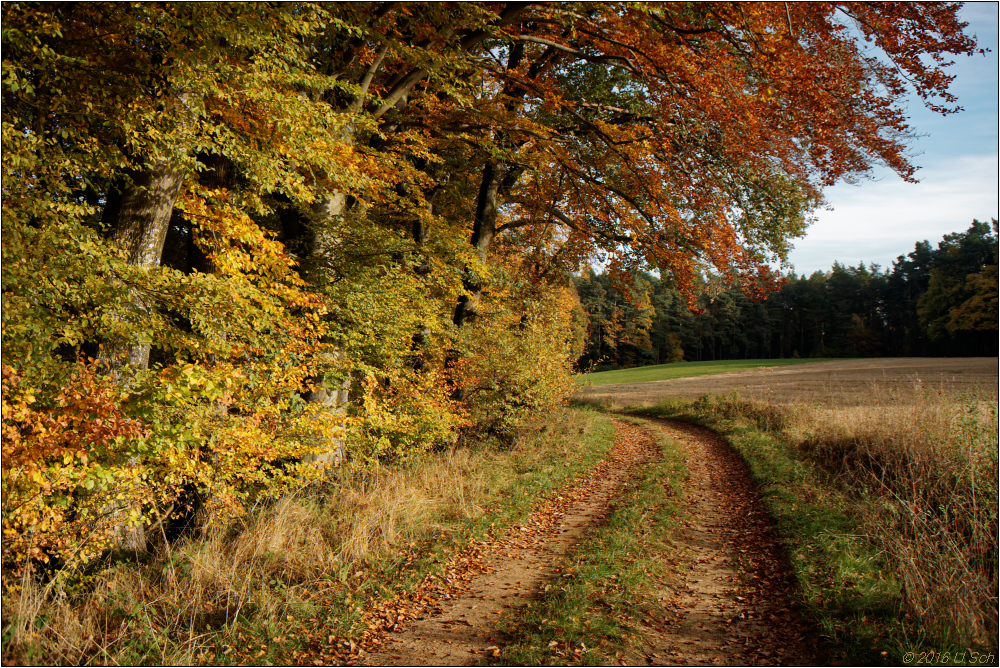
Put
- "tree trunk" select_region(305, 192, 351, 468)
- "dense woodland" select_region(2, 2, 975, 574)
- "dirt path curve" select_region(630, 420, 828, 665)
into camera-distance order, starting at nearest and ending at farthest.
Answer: "dirt path curve" select_region(630, 420, 828, 665) → "dense woodland" select_region(2, 2, 975, 574) → "tree trunk" select_region(305, 192, 351, 468)

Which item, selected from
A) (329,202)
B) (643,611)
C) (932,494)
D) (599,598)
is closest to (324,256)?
(329,202)

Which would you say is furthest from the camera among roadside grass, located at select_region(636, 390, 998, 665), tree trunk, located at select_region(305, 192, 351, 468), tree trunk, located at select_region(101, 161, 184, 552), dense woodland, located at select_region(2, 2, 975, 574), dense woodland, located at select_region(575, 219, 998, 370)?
dense woodland, located at select_region(575, 219, 998, 370)

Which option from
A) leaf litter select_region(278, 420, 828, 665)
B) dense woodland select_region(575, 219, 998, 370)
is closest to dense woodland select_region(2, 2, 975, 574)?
leaf litter select_region(278, 420, 828, 665)

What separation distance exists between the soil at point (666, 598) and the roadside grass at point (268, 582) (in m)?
0.31

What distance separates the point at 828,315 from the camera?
60031 millimetres

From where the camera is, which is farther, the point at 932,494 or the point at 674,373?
the point at 674,373

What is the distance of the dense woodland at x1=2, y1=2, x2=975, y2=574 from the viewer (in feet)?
16.2

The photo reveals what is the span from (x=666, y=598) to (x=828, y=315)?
66.2m

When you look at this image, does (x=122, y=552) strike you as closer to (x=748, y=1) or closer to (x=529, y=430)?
(x=529, y=430)

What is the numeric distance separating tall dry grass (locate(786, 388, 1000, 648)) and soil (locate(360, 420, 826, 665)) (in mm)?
1037

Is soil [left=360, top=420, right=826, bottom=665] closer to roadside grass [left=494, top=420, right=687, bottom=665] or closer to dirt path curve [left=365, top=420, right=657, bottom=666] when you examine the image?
dirt path curve [left=365, top=420, right=657, bottom=666]

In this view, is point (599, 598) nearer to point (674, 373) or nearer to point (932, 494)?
point (932, 494)

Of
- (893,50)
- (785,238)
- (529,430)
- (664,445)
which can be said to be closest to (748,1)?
(893,50)

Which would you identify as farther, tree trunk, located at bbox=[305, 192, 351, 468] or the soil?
tree trunk, located at bbox=[305, 192, 351, 468]
